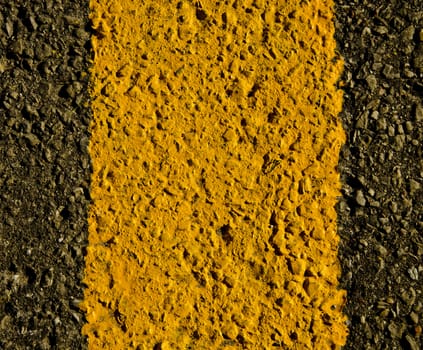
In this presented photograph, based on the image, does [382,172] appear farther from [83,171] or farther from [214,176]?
[83,171]

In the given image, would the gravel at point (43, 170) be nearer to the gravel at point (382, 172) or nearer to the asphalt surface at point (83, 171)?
the asphalt surface at point (83, 171)

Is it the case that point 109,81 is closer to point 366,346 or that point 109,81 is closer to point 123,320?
point 123,320

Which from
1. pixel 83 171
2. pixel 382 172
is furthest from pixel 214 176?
pixel 382 172

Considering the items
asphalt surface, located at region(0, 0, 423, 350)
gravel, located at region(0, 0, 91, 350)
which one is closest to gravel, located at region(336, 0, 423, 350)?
asphalt surface, located at region(0, 0, 423, 350)

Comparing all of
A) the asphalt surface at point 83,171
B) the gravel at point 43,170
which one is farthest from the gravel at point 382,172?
the gravel at point 43,170

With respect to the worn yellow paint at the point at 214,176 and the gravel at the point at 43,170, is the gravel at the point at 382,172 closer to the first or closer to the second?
the worn yellow paint at the point at 214,176

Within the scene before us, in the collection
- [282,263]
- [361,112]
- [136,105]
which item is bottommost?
[282,263]

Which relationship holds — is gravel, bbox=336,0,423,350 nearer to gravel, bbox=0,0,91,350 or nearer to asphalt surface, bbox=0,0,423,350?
asphalt surface, bbox=0,0,423,350

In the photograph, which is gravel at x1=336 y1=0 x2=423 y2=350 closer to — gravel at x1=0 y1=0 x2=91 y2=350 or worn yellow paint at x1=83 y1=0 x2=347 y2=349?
worn yellow paint at x1=83 y1=0 x2=347 y2=349

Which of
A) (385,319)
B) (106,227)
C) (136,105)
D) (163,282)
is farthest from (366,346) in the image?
(136,105)
